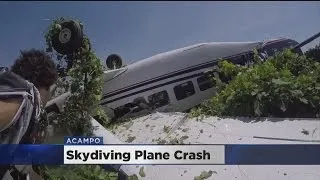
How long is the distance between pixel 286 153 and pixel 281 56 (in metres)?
2.94

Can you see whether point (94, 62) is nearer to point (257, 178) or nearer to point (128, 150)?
point (128, 150)

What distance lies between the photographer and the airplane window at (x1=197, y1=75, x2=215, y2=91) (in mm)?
6043

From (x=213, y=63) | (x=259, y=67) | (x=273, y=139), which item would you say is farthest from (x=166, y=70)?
(x=273, y=139)

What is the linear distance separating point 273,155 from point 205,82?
3.12 metres

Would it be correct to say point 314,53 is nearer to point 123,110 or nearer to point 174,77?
point 174,77

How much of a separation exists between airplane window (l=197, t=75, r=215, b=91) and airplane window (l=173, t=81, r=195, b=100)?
145 millimetres

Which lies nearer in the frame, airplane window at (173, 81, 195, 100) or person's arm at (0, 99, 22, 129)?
person's arm at (0, 99, 22, 129)

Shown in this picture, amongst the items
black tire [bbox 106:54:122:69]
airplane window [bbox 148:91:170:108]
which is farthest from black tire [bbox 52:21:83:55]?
airplane window [bbox 148:91:170:108]

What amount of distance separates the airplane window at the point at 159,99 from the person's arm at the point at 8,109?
3.86 meters

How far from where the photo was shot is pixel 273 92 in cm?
487

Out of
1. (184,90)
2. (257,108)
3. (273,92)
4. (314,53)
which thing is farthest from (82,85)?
(314,53)

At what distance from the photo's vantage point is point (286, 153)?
3.03 metres

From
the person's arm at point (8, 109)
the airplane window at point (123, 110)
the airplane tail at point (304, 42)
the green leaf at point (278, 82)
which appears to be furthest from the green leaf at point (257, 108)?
the person's arm at point (8, 109)

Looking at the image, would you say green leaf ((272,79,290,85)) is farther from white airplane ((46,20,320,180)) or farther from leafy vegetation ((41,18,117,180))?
leafy vegetation ((41,18,117,180))
